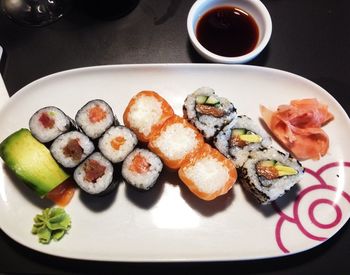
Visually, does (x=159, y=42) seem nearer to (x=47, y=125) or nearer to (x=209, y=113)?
(x=209, y=113)

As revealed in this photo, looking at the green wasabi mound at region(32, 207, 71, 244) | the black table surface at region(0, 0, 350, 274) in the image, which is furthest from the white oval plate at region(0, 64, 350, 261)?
the black table surface at region(0, 0, 350, 274)

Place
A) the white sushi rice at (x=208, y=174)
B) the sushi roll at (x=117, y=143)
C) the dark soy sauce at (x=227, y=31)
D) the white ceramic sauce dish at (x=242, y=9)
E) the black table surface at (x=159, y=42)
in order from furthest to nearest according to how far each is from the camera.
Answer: the black table surface at (x=159, y=42), the dark soy sauce at (x=227, y=31), the white ceramic sauce dish at (x=242, y=9), the sushi roll at (x=117, y=143), the white sushi rice at (x=208, y=174)

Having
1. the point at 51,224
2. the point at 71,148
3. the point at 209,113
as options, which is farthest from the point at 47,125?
the point at 209,113

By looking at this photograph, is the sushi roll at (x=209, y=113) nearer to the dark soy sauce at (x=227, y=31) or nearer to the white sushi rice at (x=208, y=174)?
the white sushi rice at (x=208, y=174)

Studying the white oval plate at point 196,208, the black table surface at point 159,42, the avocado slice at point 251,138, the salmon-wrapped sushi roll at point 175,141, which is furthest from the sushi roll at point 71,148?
the avocado slice at point 251,138

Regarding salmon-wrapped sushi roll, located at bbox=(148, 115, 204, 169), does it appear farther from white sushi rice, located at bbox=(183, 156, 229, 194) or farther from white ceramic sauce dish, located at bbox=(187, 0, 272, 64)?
white ceramic sauce dish, located at bbox=(187, 0, 272, 64)

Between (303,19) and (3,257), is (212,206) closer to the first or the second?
(3,257)
